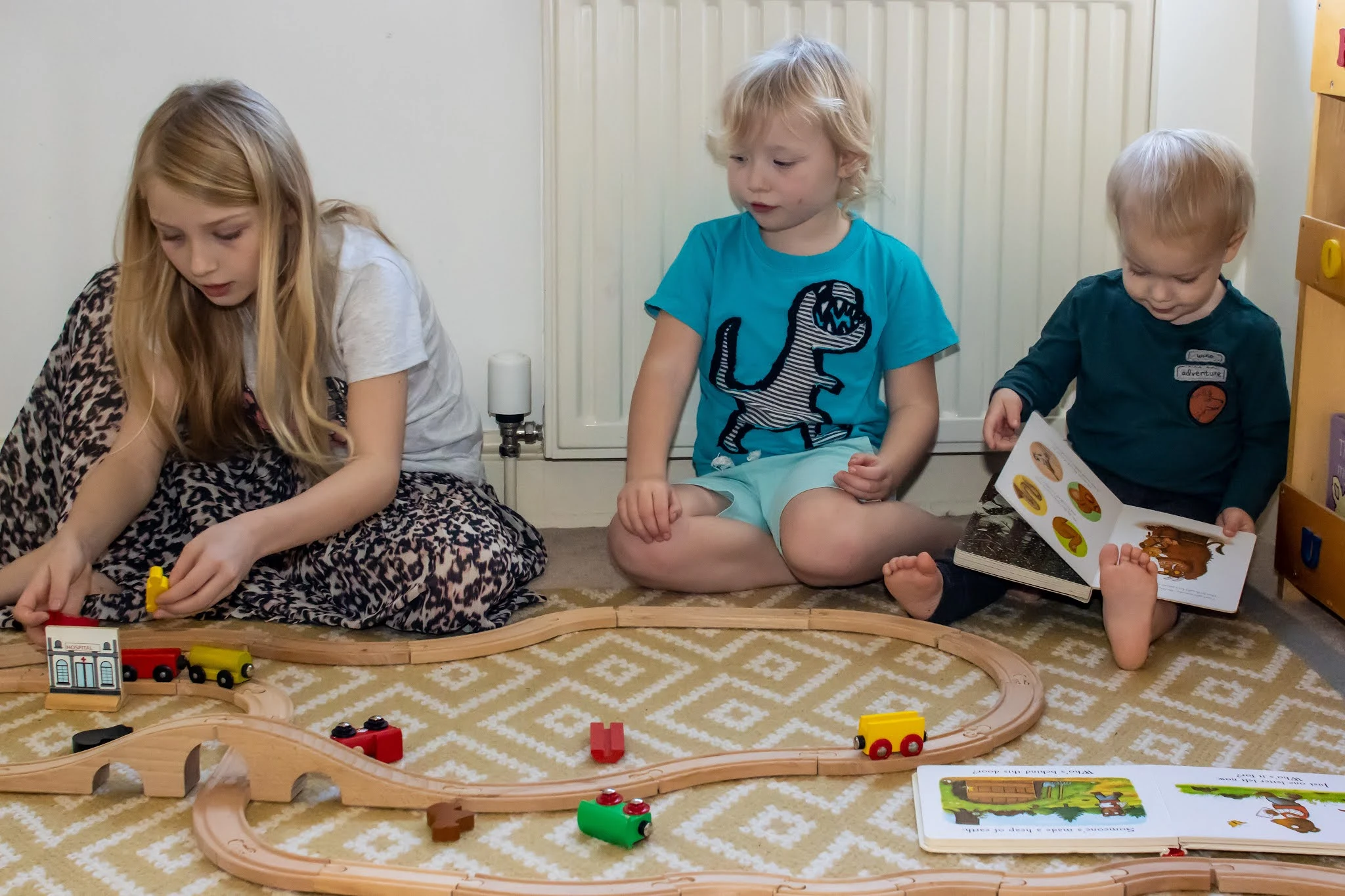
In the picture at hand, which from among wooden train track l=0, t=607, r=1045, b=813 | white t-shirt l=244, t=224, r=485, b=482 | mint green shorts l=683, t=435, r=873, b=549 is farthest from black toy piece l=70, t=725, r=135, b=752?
mint green shorts l=683, t=435, r=873, b=549

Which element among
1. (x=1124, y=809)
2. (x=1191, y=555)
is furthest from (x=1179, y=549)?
(x=1124, y=809)

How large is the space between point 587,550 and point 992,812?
2.45 ft

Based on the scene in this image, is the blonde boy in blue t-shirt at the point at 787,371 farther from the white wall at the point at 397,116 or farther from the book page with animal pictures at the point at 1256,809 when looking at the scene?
the book page with animal pictures at the point at 1256,809

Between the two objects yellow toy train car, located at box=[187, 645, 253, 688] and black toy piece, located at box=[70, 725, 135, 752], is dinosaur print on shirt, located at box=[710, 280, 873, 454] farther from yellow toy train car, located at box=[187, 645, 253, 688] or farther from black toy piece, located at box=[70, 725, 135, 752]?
black toy piece, located at box=[70, 725, 135, 752]

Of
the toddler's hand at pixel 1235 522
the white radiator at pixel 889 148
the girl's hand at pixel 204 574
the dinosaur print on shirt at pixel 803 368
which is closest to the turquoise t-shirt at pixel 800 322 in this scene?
the dinosaur print on shirt at pixel 803 368

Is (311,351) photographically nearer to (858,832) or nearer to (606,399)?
(606,399)

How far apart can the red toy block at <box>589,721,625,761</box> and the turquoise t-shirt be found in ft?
1.72

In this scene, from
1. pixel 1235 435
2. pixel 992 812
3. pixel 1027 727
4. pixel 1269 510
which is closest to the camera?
pixel 992 812

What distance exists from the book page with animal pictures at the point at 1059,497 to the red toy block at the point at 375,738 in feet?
1.97

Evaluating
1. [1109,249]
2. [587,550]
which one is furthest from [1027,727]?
[1109,249]

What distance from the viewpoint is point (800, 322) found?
143cm

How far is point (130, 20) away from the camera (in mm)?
1489

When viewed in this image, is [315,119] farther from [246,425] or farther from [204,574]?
[204,574]

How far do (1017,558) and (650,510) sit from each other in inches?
14.3
